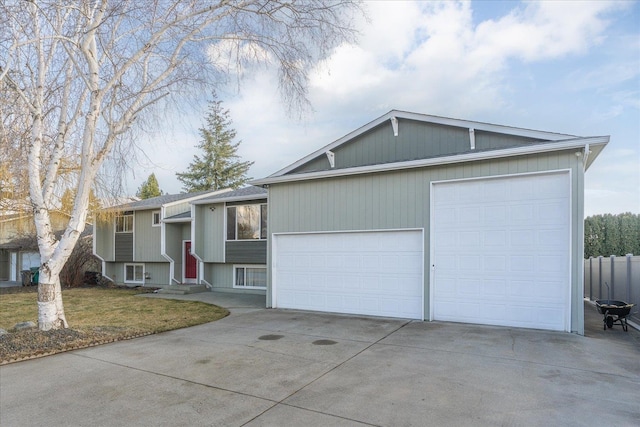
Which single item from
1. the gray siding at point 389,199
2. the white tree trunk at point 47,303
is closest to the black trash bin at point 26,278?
the white tree trunk at point 47,303

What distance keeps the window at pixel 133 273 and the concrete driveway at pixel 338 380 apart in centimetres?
1236

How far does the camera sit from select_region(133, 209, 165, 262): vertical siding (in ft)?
54.7

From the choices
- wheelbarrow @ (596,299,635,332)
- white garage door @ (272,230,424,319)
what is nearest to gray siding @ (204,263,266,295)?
white garage door @ (272,230,424,319)

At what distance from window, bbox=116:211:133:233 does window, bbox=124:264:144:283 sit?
5.99ft

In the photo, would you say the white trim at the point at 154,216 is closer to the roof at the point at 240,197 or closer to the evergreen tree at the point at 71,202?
the evergreen tree at the point at 71,202

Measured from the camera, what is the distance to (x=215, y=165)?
3366 cm

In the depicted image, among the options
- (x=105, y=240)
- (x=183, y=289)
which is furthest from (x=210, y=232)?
(x=105, y=240)

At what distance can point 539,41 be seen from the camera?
9234 mm

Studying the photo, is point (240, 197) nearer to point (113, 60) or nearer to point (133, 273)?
point (113, 60)

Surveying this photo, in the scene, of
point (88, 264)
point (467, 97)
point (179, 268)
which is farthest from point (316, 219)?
point (88, 264)

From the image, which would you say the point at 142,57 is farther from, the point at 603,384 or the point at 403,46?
the point at 603,384

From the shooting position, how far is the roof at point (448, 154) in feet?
23.5

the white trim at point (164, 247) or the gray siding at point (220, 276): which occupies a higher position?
the white trim at point (164, 247)

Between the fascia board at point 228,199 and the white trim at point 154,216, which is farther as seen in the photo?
the white trim at point 154,216
